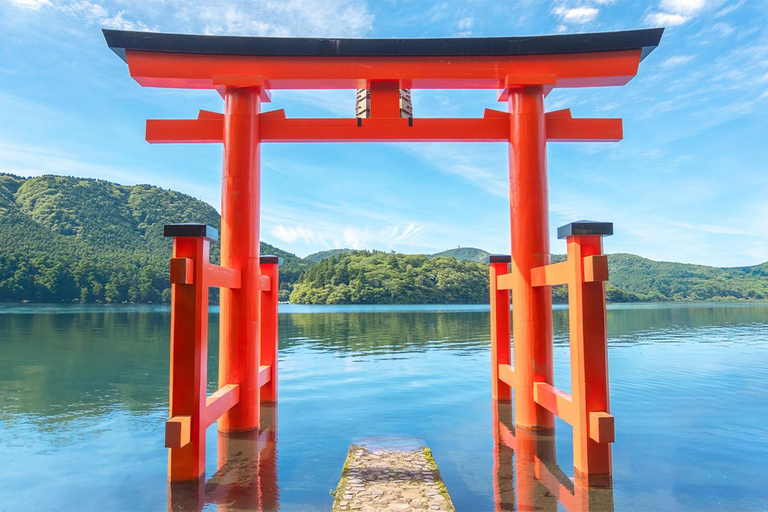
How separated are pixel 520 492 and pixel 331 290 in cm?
6111

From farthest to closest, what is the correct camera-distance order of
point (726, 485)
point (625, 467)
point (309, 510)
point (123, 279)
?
point (123, 279) → point (625, 467) → point (726, 485) → point (309, 510)

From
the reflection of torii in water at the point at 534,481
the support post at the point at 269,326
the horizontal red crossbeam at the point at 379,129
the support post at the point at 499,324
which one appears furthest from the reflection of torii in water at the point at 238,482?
the horizontal red crossbeam at the point at 379,129

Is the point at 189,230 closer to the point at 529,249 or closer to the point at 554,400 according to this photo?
the point at 529,249

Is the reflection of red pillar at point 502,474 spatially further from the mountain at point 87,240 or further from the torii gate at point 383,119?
the mountain at point 87,240

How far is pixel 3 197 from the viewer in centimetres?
6500

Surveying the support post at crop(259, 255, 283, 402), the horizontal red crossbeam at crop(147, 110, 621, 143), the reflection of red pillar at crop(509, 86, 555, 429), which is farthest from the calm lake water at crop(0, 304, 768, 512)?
the horizontal red crossbeam at crop(147, 110, 621, 143)

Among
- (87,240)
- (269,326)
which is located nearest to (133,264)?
(87,240)

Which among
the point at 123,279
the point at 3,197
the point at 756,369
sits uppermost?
the point at 3,197

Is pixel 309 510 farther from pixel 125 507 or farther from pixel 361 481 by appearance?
pixel 125 507

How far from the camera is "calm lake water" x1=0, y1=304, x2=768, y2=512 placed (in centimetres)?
→ 398

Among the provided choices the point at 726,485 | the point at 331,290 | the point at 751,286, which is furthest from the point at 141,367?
the point at 751,286

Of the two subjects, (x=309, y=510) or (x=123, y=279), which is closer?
(x=309, y=510)

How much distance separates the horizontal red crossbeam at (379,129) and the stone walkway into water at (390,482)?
3.59 m

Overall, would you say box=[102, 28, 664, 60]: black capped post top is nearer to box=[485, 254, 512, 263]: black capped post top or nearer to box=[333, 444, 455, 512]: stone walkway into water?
box=[485, 254, 512, 263]: black capped post top
